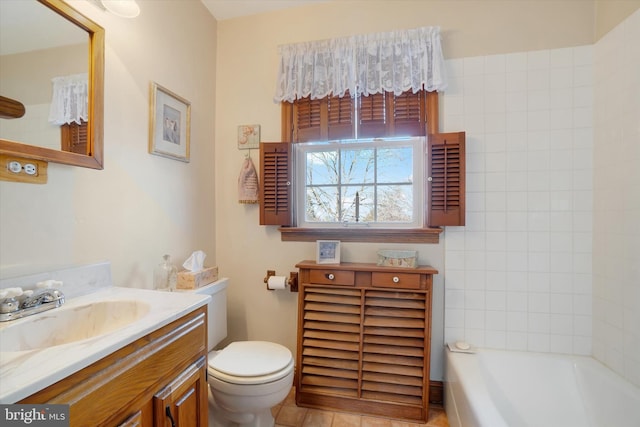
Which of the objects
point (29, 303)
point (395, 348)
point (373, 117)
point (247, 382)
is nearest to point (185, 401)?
point (247, 382)

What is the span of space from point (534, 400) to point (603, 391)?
31 centimetres

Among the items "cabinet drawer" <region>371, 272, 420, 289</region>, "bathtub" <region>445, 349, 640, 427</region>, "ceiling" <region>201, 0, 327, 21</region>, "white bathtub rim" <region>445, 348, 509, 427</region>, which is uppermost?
"ceiling" <region>201, 0, 327, 21</region>

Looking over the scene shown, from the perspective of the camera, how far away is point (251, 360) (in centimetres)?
139

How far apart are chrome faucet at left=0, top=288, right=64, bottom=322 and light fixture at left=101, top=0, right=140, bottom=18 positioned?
1.16m

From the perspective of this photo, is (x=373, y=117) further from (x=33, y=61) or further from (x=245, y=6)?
(x=33, y=61)

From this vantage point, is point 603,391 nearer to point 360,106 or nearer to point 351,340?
point 351,340

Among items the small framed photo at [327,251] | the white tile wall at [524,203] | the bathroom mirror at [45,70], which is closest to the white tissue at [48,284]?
the bathroom mirror at [45,70]

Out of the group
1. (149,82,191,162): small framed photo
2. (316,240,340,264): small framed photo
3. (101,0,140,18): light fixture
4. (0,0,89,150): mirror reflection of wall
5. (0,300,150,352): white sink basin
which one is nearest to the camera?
(0,300,150,352): white sink basin

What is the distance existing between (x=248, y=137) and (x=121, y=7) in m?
0.93

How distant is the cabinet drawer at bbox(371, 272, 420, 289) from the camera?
161 cm

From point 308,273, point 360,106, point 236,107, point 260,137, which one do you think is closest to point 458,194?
point 360,106

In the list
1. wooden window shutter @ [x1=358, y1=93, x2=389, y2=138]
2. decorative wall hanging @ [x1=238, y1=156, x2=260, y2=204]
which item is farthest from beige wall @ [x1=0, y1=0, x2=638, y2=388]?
wooden window shutter @ [x1=358, y1=93, x2=389, y2=138]

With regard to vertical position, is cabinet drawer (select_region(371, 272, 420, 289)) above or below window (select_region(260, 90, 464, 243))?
below

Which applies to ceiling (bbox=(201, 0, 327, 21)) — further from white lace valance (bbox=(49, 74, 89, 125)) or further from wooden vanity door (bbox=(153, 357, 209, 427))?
wooden vanity door (bbox=(153, 357, 209, 427))
